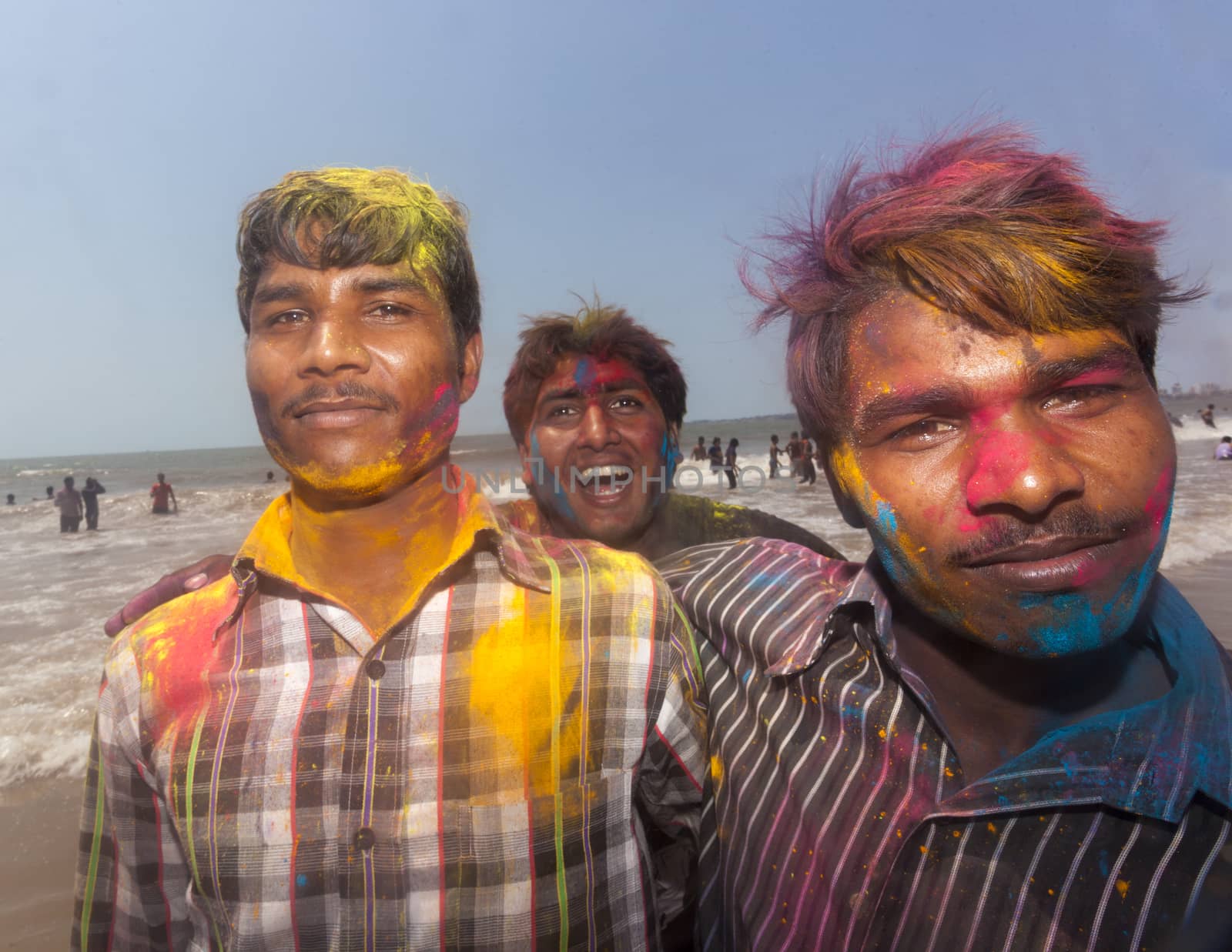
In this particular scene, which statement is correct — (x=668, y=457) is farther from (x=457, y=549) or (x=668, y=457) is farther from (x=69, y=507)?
(x=69, y=507)

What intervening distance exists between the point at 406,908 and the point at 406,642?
56 cm

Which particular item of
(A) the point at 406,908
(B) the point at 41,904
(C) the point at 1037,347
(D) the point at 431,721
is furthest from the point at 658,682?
(B) the point at 41,904

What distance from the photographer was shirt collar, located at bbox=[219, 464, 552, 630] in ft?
5.36

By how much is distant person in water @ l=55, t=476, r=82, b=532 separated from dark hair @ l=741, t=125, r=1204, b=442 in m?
19.2

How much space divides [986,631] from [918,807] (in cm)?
38

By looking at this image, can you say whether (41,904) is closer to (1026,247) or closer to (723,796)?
(723,796)

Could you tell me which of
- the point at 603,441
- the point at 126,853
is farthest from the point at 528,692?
the point at 603,441

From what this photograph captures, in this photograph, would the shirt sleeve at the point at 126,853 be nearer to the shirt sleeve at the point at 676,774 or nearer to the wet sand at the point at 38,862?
the shirt sleeve at the point at 676,774

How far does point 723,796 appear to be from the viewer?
1668 mm

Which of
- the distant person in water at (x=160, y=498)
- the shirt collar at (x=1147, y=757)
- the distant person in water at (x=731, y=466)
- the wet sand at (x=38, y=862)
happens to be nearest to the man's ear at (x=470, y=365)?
the shirt collar at (x=1147, y=757)

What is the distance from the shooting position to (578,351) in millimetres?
3295

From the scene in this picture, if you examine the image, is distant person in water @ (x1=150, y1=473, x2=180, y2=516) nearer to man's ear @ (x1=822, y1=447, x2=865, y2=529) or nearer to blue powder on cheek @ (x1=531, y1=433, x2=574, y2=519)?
blue powder on cheek @ (x1=531, y1=433, x2=574, y2=519)

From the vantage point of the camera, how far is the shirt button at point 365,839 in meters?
1.42

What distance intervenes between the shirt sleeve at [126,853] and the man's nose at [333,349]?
856 millimetres
